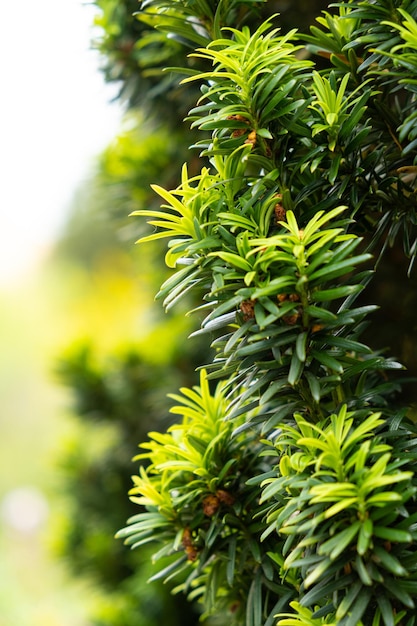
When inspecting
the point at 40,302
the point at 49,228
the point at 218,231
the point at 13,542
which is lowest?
the point at 13,542

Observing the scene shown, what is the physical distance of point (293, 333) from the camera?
34cm

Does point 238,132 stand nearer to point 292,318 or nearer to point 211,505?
point 292,318

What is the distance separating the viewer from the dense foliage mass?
32cm

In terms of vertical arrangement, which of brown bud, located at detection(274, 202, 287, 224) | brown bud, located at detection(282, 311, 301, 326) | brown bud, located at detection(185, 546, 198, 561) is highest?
brown bud, located at detection(274, 202, 287, 224)

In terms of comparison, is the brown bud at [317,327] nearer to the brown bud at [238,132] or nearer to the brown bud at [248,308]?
the brown bud at [248,308]

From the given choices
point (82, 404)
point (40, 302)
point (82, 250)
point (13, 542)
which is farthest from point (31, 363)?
point (82, 404)

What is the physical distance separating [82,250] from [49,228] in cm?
24

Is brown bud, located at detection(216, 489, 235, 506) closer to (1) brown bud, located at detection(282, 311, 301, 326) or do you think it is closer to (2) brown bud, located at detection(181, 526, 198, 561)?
(2) brown bud, located at detection(181, 526, 198, 561)

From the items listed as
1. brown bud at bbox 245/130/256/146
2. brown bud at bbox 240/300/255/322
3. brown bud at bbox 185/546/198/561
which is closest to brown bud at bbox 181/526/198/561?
brown bud at bbox 185/546/198/561

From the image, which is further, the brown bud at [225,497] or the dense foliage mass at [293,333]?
the brown bud at [225,497]

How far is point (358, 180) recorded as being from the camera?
405 millimetres

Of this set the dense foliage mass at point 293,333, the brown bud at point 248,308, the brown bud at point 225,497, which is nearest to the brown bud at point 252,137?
the dense foliage mass at point 293,333

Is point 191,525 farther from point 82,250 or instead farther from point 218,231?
point 82,250

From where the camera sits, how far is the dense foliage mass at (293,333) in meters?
0.32
